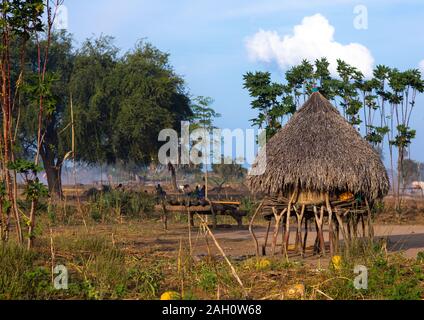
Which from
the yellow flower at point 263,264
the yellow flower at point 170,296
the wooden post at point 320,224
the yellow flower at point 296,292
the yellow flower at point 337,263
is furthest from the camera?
the wooden post at point 320,224

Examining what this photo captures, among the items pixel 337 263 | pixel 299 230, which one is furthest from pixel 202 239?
pixel 337 263

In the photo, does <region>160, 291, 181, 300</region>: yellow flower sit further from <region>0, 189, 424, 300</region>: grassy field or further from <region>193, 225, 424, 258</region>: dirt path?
<region>193, 225, 424, 258</region>: dirt path

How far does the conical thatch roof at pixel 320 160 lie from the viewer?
12.3m

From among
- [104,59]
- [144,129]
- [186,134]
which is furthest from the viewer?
[186,134]

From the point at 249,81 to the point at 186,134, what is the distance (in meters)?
10.1

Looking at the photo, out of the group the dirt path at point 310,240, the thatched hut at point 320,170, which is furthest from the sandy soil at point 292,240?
the thatched hut at point 320,170

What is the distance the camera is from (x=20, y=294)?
780 centimetres

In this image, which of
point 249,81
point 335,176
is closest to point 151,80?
point 249,81

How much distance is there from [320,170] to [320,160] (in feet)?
0.63

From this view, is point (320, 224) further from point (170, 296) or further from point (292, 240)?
point (170, 296)

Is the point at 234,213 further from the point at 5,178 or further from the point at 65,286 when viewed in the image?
the point at 65,286

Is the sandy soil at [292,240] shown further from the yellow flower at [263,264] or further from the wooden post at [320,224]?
the yellow flower at [263,264]

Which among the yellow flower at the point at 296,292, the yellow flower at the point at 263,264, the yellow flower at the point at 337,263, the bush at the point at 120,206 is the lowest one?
the yellow flower at the point at 296,292

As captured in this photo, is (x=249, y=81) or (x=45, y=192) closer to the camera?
(x=45, y=192)
